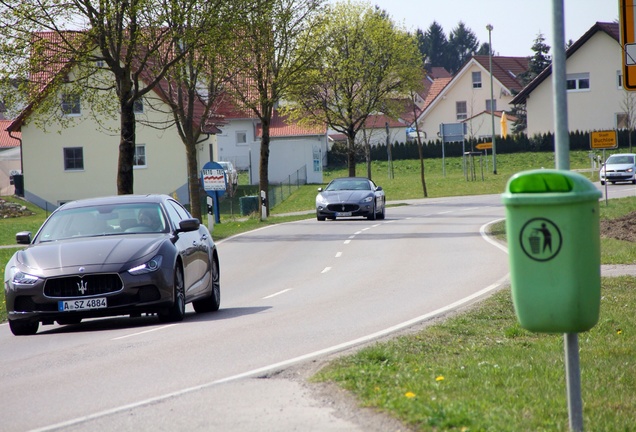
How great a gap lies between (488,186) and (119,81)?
3428 cm

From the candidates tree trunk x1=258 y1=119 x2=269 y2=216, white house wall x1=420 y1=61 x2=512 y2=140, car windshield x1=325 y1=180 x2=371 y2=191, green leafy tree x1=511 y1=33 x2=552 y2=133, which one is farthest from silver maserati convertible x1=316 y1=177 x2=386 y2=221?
white house wall x1=420 y1=61 x2=512 y2=140

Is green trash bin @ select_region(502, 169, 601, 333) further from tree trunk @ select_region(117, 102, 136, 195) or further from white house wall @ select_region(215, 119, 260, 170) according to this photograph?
white house wall @ select_region(215, 119, 260, 170)

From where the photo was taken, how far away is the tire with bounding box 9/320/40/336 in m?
12.8

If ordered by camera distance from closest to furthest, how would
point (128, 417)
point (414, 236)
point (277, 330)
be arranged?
1. point (128, 417)
2. point (277, 330)
3. point (414, 236)

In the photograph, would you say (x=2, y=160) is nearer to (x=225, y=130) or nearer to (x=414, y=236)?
(x=225, y=130)

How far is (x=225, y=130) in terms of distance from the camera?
87438mm

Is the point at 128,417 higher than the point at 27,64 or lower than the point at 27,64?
lower

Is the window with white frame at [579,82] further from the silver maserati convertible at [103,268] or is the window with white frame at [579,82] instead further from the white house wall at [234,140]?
the silver maserati convertible at [103,268]

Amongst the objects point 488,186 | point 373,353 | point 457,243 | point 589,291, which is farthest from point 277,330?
point 488,186

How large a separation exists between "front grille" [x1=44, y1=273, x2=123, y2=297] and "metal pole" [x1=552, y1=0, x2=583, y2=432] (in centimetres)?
684

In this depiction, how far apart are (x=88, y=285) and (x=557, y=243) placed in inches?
306

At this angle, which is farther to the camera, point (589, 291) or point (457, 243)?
point (457, 243)

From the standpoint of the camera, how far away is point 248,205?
48.2 meters

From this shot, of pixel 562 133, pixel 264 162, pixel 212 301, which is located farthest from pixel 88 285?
pixel 264 162
